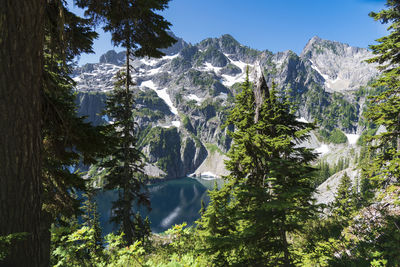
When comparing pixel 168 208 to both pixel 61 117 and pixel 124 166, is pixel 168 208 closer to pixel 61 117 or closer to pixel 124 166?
pixel 124 166

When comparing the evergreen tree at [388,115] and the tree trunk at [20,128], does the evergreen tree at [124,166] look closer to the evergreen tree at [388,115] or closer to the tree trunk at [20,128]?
the tree trunk at [20,128]

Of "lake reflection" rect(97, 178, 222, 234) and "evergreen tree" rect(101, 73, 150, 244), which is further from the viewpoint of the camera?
"lake reflection" rect(97, 178, 222, 234)

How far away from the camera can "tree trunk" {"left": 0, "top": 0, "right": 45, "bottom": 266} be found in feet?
7.55

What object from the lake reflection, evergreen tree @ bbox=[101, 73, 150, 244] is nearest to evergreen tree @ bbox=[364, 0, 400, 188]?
evergreen tree @ bbox=[101, 73, 150, 244]

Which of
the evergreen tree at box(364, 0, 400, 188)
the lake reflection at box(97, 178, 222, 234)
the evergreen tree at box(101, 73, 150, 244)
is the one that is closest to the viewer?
the evergreen tree at box(364, 0, 400, 188)

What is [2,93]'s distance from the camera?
2297 millimetres

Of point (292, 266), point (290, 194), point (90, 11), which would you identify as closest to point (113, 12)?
point (90, 11)

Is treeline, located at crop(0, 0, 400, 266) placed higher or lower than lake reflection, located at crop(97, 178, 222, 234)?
higher

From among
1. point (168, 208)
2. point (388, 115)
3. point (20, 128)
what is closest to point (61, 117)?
point (20, 128)

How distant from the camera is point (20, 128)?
244 cm

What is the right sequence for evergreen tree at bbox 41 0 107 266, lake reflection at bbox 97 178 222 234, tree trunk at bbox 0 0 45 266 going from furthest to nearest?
lake reflection at bbox 97 178 222 234
evergreen tree at bbox 41 0 107 266
tree trunk at bbox 0 0 45 266

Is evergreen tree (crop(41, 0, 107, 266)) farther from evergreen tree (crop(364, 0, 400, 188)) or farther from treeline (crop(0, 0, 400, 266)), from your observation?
evergreen tree (crop(364, 0, 400, 188))

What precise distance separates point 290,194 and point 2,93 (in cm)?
504

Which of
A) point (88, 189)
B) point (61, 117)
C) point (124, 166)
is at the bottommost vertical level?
point (124, 166)
